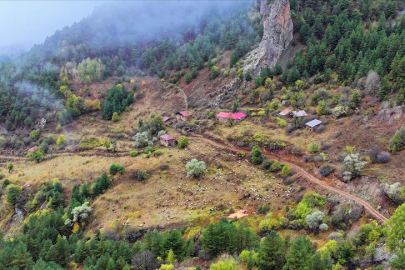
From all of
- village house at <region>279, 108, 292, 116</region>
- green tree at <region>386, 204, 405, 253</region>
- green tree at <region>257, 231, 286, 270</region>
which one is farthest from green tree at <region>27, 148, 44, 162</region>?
green tree at <region>386, 204, 405, 253</region>

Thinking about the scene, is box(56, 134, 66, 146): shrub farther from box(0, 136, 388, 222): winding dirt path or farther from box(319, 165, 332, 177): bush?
box(319, 165, 332, 177): bush

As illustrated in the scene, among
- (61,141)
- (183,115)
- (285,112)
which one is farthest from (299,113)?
(61,141)

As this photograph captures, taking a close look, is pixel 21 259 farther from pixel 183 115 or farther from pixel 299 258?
pixel 183 115

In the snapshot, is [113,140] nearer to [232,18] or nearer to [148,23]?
[232,18]

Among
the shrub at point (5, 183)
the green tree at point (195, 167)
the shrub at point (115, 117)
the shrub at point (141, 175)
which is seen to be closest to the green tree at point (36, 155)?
the shrub at point (5, 183)

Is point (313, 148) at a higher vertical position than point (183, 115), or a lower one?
lower
